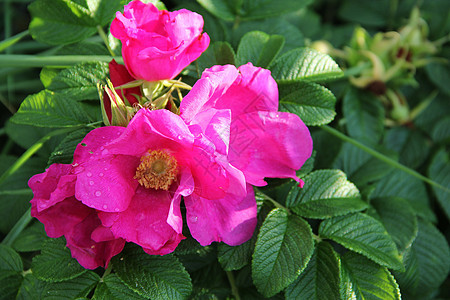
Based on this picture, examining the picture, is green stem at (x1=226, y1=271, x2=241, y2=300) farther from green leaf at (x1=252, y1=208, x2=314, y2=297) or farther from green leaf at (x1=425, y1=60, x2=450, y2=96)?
green leaf at (x1=425, y1=60, x2=450, y2=96)

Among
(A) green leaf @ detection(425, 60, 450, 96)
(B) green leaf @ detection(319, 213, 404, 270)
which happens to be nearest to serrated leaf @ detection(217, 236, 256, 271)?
(B) green leaf @ detection(319, 213, 404, 270)

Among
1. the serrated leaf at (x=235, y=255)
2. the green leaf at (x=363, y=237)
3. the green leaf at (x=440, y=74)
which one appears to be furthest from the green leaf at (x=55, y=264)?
the green leaf at (x=440, y=74)

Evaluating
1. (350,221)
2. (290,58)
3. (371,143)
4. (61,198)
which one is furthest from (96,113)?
(371,143)

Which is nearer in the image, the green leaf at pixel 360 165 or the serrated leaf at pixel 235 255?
the serrated leaf at pixel 235 255

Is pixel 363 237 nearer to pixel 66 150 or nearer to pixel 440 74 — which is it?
pixel 66 150

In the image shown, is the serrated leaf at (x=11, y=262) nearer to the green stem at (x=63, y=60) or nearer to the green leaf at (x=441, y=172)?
the green stem at (x=63, y=60)
